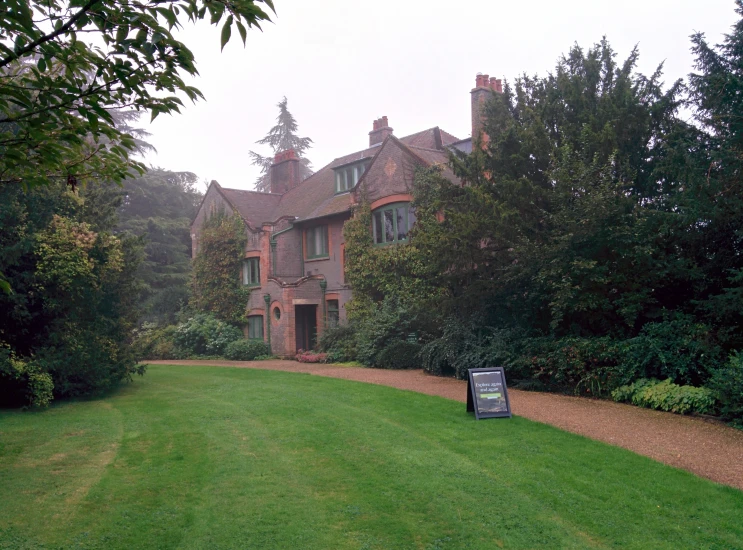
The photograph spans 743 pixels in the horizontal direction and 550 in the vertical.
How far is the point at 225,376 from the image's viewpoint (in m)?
18.2

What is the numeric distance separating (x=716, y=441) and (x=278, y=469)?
20.4ft

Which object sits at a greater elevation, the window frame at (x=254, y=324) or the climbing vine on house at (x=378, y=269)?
the climbing vine on house at (x=378, y=269)

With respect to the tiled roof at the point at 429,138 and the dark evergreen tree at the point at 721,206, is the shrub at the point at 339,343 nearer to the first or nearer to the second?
the tiled roof at the point at 429,138

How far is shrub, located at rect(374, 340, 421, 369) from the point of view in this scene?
19078mm

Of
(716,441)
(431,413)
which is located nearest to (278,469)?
(431,413)

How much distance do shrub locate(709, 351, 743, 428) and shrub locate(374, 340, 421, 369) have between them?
9953 mm

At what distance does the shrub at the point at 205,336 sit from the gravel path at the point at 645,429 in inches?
548

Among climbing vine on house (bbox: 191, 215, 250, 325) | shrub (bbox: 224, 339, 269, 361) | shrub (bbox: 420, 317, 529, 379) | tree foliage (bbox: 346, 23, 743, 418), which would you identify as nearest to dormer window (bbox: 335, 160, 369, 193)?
climbing vine on house (bbox: 191, 215, 250, 325)

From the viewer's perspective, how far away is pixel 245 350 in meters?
25.1

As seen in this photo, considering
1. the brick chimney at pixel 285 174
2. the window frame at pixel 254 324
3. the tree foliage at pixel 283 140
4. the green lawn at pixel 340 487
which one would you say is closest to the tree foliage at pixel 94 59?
the green lawn at pixel 340 487

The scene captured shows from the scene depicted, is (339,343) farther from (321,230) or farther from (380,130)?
(380,130)

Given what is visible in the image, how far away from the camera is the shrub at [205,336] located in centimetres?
2647

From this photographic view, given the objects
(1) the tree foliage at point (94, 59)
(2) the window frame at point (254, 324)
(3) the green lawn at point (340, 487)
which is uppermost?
(1) the tree foliage at point (94, 59)

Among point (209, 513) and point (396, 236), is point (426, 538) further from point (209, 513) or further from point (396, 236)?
point (396, 236)
